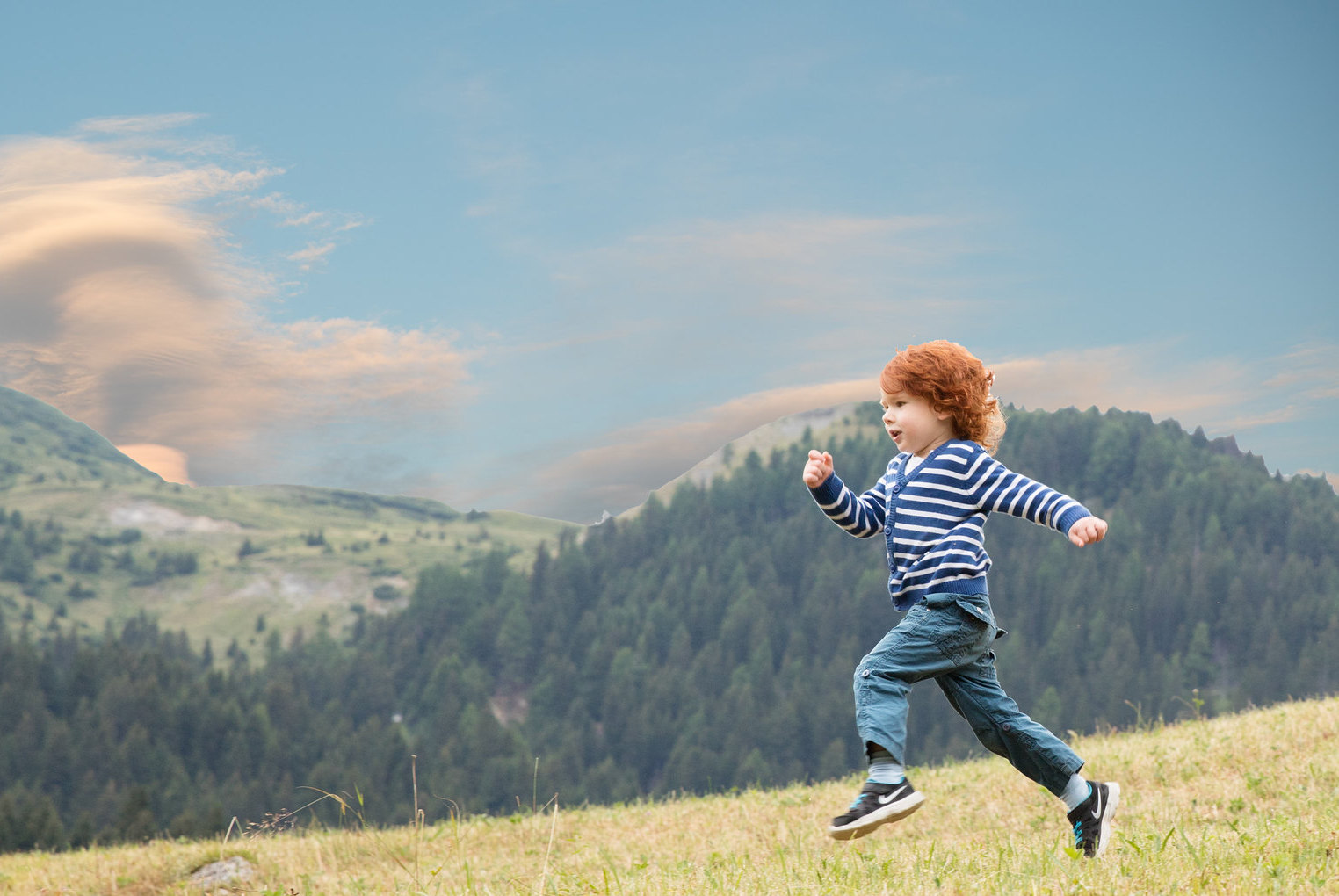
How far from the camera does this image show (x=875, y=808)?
430cm

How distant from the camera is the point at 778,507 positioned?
655ft

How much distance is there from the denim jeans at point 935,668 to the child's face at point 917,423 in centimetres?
72

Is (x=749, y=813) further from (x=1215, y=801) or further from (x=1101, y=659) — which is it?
(x=1101, y=659)

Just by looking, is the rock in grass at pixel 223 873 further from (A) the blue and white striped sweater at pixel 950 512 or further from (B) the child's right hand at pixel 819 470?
(A) the blue and white striped sweater at pixel 950 512

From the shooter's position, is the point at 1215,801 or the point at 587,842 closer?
the point at 1215,801

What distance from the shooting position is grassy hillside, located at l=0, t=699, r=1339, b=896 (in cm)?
448

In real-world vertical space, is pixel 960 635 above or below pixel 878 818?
above

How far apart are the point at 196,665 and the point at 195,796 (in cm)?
8080

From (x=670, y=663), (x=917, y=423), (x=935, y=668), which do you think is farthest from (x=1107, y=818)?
(x=670, y=663)

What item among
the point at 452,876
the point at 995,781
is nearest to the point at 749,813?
the point at 995,781

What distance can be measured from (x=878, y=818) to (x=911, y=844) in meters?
2.71

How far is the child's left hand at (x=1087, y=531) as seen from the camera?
4.07m

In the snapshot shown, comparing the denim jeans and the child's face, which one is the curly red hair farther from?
the denim jeans

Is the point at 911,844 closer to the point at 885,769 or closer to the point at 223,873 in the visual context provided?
the point at 885,769
